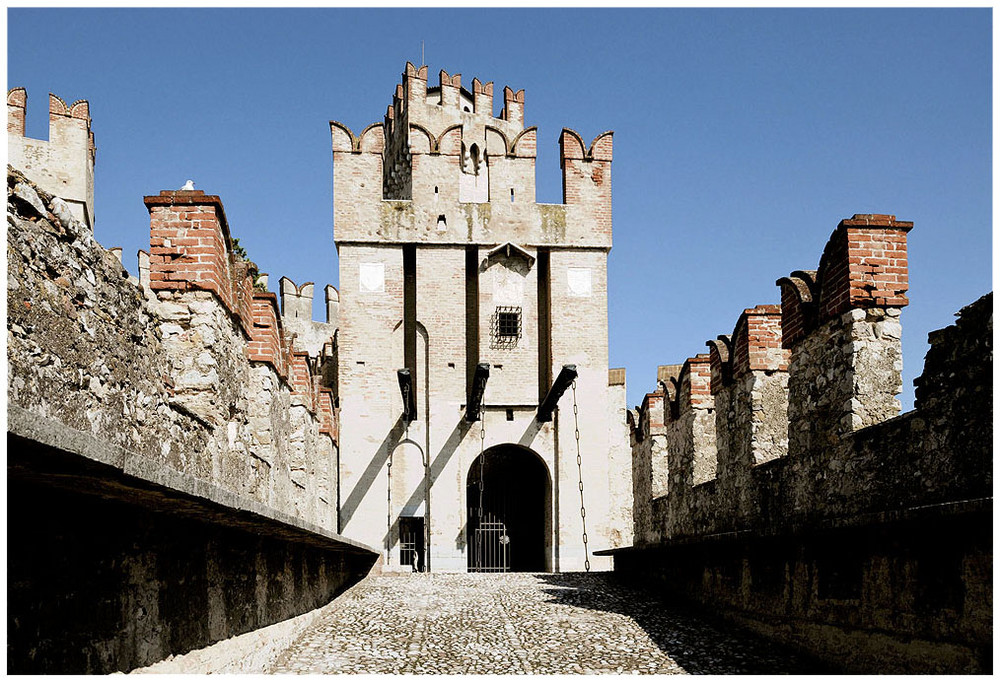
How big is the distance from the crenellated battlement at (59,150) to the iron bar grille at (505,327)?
9381 millimetres

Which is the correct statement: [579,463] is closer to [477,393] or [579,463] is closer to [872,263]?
[477,393]

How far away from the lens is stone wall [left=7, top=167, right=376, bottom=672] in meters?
3.77

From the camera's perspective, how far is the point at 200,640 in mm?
5801

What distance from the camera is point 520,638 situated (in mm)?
9391

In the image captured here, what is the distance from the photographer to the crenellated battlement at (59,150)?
A: 74.6ft

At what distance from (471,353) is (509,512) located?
3969 mm

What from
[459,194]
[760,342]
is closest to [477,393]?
[459,194]

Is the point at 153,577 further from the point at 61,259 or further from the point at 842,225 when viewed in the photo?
the point at 842,225

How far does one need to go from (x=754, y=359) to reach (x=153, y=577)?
22.7ft

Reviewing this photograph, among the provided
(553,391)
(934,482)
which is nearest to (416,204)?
(553,391)

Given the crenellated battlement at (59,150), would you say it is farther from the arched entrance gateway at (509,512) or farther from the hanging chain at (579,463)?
the hanging chain at (579,463)

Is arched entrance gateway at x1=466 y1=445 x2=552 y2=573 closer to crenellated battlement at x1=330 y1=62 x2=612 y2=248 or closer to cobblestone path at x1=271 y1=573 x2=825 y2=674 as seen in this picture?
crenellated battlement at x1=330 y1=62 x2=612 y2=248

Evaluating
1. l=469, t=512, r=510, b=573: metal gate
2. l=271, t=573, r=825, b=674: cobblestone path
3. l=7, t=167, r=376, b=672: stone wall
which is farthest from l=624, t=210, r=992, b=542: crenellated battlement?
l=469, t=512, r=510, b=573: metal gate

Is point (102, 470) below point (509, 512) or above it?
above
